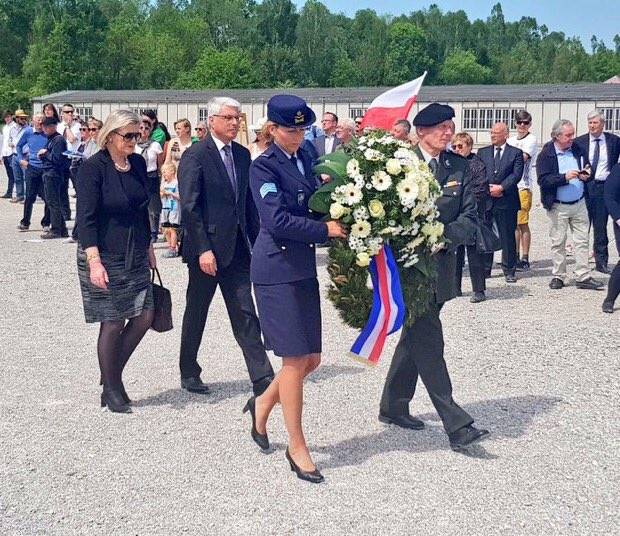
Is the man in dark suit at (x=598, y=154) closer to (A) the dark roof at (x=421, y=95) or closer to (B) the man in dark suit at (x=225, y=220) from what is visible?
(B) the man in dark suit at (x=225, y=220)

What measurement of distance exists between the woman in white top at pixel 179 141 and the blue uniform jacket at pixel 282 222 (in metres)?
8.37

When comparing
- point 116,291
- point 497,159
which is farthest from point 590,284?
point 116,291

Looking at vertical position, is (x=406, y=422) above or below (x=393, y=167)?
below

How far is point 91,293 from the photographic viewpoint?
6656 millimetres

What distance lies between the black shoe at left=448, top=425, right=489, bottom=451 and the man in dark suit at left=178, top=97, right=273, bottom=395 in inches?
55.0

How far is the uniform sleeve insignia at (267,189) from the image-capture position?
17.2ft

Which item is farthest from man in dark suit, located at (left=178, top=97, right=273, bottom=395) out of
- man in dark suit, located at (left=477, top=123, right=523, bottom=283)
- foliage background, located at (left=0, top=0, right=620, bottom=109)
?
foliage background, located at (left=0, top=0, right=620, bottom=109)

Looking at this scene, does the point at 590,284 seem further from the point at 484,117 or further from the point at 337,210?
the point at 484,117

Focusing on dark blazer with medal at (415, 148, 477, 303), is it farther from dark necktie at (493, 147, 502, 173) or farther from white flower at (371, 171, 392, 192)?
dark necktie at (493, 147, 502, 173)

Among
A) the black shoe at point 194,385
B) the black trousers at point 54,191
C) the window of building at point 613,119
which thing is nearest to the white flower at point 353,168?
the black shoe at point 194,385

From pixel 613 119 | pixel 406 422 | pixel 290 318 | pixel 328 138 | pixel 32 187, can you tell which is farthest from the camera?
pixel 613 119

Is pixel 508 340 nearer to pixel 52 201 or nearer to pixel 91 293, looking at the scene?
pixel 91 293

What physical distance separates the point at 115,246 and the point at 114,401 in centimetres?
103

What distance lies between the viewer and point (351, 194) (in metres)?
5.16
